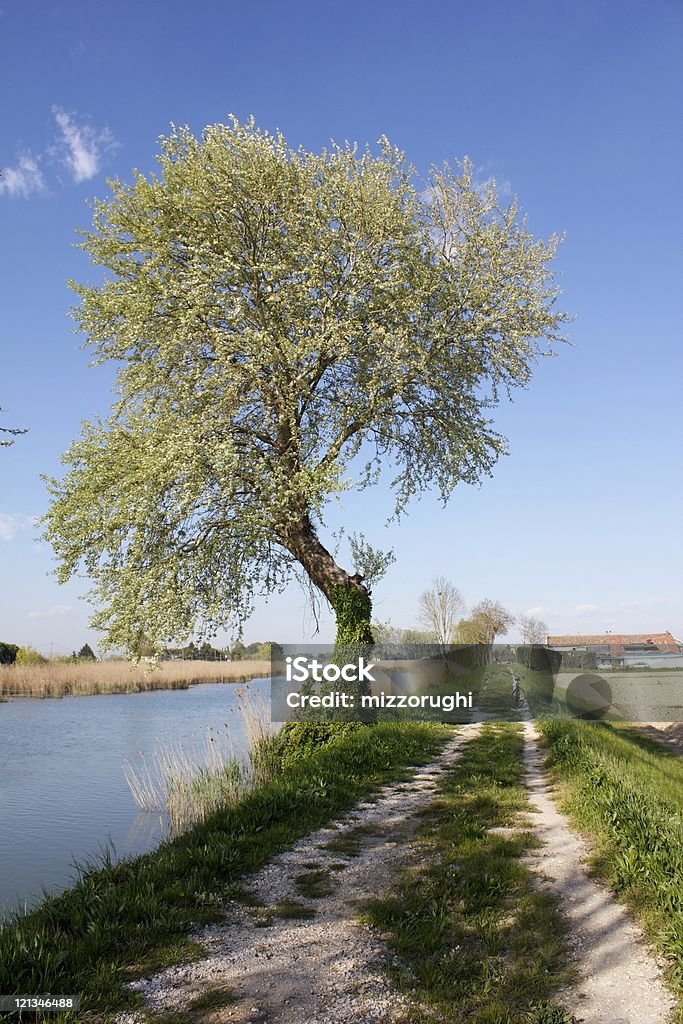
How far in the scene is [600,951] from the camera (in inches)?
195

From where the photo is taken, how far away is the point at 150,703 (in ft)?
105

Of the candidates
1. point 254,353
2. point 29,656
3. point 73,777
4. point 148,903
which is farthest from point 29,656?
point 148,903

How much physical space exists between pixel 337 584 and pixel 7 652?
126 feet

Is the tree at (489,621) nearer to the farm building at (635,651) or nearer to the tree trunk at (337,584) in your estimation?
the farm building at (635,651)

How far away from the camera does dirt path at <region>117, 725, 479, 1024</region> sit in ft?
13.7

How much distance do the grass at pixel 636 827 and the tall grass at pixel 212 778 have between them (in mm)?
4528

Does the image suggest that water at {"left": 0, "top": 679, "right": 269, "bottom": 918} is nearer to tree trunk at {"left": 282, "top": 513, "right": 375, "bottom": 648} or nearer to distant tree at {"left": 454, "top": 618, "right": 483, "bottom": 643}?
tree trunk at {"left": 282, "top": 513, "right": 375, "bottom": 648}

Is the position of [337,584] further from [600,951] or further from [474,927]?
[600,951]

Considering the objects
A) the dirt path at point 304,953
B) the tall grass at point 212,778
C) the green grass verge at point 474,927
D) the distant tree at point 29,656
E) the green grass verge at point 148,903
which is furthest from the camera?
the distant tree at point 29,656

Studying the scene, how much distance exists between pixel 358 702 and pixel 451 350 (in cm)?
894

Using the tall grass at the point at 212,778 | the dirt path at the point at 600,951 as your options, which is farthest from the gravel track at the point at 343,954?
the tall grass at the point at 212,778

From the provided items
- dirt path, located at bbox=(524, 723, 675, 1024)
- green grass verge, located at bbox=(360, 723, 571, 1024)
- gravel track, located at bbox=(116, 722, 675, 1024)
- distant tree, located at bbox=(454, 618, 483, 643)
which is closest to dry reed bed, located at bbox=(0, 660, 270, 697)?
distant tree, located at bbox=(454, 618, 483, 643)

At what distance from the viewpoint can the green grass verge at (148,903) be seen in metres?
4.41

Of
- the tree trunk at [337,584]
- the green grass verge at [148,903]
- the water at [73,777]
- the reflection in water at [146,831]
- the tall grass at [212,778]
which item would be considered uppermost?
the tree trunk at [337,584]
